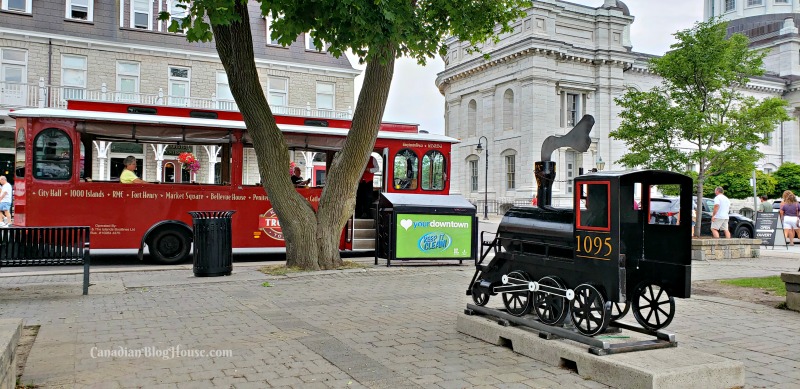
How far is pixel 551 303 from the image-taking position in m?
5.77

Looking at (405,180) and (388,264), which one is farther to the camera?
(405,180)

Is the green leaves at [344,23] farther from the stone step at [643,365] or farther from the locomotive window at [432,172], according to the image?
the stone step at [643,365]

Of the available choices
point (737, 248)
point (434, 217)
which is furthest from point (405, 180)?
point (737, 248)

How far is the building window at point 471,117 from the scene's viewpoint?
56.2 m

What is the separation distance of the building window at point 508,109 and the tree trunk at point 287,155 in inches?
1607

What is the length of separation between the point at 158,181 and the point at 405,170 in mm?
6099

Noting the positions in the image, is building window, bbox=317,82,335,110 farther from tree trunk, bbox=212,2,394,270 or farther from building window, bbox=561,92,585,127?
tree trunk, bbox=212,2,394,270

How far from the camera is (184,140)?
45.8 ft

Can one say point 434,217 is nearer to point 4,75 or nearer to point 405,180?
point 405,180

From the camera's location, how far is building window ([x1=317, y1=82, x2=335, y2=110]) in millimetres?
37312

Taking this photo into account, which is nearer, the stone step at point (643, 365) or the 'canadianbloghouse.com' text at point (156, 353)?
the stone step at point (643, 365)

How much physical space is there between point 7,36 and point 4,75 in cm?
198

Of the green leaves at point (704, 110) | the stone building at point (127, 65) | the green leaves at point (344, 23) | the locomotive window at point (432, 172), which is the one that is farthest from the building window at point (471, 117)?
the green leaves at point (344, 23)

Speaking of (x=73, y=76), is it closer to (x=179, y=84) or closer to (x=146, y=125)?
(x=179, y=84)
